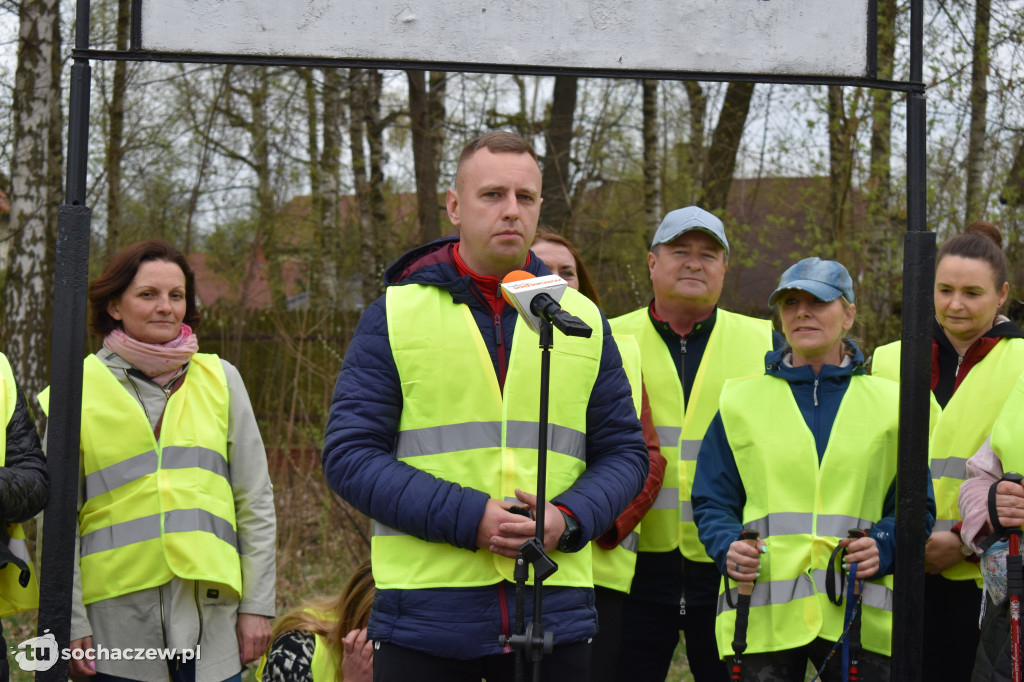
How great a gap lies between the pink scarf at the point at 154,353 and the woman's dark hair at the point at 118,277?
10 cm

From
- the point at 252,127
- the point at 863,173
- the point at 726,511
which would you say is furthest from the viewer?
the point at 252,127

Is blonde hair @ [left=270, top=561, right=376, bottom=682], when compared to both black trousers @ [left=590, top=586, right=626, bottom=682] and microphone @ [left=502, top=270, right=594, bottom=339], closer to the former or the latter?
black trousers @ [left=590, top=586, right=626, bottom=682]

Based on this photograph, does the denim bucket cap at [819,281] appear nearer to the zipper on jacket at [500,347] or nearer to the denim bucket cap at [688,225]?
the denim bucket cap at [688,225]

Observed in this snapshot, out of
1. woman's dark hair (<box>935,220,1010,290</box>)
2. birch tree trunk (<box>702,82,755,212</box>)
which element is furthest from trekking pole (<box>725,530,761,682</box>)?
birch tree trunk (<box>702,82,755,212</box>)

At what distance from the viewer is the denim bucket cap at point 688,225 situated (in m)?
4.05

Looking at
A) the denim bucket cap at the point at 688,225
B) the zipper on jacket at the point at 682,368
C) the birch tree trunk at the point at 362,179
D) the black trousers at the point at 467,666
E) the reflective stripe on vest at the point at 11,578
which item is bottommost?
the black trousers at the point at 467,666

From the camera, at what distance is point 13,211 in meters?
8.30

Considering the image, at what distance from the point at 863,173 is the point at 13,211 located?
7.79m

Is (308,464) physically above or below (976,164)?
below

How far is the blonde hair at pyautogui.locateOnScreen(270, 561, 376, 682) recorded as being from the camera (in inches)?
163

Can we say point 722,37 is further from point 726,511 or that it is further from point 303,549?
point 303,549

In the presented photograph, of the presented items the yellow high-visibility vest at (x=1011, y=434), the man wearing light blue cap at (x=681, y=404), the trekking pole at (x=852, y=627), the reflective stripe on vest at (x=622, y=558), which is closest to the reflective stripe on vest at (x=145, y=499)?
the reflective stripe on vest at (x=622, y=558)

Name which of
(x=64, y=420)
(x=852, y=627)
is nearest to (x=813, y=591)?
(x=852, y=627)

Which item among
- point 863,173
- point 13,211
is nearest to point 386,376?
point 13,211
